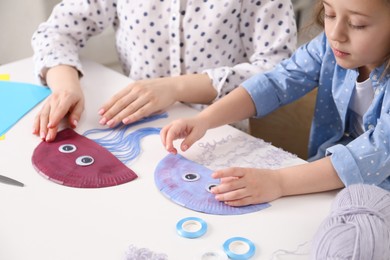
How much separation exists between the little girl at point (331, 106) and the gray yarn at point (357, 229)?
117 millimetres

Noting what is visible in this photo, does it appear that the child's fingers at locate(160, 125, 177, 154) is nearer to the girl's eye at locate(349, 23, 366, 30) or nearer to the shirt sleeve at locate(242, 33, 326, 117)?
the shirt sleeve at locate(242, 33, 326, 117)

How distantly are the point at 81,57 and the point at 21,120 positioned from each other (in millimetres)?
294

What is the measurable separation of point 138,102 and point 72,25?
32cm

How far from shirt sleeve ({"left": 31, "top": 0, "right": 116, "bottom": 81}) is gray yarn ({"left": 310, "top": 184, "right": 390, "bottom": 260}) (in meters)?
0.66

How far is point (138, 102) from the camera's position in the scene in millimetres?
895

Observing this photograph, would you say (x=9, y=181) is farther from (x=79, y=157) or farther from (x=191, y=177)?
(x=191, y=177)

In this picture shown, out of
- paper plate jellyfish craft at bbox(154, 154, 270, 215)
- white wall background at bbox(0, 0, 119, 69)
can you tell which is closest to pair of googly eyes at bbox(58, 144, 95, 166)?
paper plate jellyfish craft at bbox(154, 154, 270, 215)

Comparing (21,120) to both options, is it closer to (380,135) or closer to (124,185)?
(124,185)

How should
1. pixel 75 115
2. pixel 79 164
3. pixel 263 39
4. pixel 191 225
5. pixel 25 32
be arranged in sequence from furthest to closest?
1. pixel 25 32
2. pixel 263 39
3. pixel 75 115
4. pixel 79 164
5. pixel 191 225

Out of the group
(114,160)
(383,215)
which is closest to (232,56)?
(114,160)

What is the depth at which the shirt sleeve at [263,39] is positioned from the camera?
3.25 feet

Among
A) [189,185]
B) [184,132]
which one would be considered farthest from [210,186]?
[184,132]

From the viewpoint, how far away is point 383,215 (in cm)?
55

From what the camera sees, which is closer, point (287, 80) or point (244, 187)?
point (244, 187)
